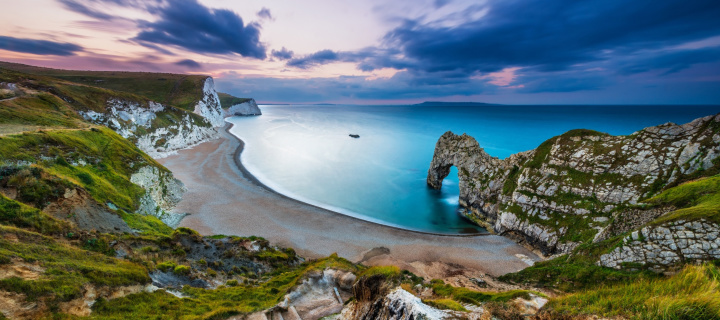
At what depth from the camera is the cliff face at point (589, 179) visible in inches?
710

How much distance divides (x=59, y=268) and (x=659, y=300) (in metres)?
14.2

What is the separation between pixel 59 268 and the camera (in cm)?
750

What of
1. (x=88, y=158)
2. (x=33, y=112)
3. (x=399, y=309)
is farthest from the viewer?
(x=33, y=112)

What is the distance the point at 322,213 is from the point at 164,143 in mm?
45592

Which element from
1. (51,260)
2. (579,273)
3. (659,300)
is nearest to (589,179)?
(579,273)

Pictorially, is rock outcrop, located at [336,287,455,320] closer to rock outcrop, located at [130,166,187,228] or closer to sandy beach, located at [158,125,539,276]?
sandy beach, located at [158,125,539,276]

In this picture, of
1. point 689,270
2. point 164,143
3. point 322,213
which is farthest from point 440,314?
point 164,143

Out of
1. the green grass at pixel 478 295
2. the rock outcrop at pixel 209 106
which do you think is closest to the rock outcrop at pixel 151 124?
the rock outcrop at pixel 209 106

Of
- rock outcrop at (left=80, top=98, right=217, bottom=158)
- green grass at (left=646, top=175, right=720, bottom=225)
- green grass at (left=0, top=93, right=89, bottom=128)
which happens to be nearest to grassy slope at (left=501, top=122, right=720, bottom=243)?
green grass at (left=646, top=175, right=720, bottom=225)

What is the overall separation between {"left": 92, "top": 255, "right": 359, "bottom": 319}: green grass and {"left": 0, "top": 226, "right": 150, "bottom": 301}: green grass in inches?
31.4

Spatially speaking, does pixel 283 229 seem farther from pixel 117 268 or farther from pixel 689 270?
pixel 689 270

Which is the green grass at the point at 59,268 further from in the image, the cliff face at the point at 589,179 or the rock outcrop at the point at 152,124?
the rock outcrop at the point at 152,124

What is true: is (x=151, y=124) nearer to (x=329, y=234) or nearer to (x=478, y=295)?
(x=329, y=234)

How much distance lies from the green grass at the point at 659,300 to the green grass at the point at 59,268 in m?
12.1
